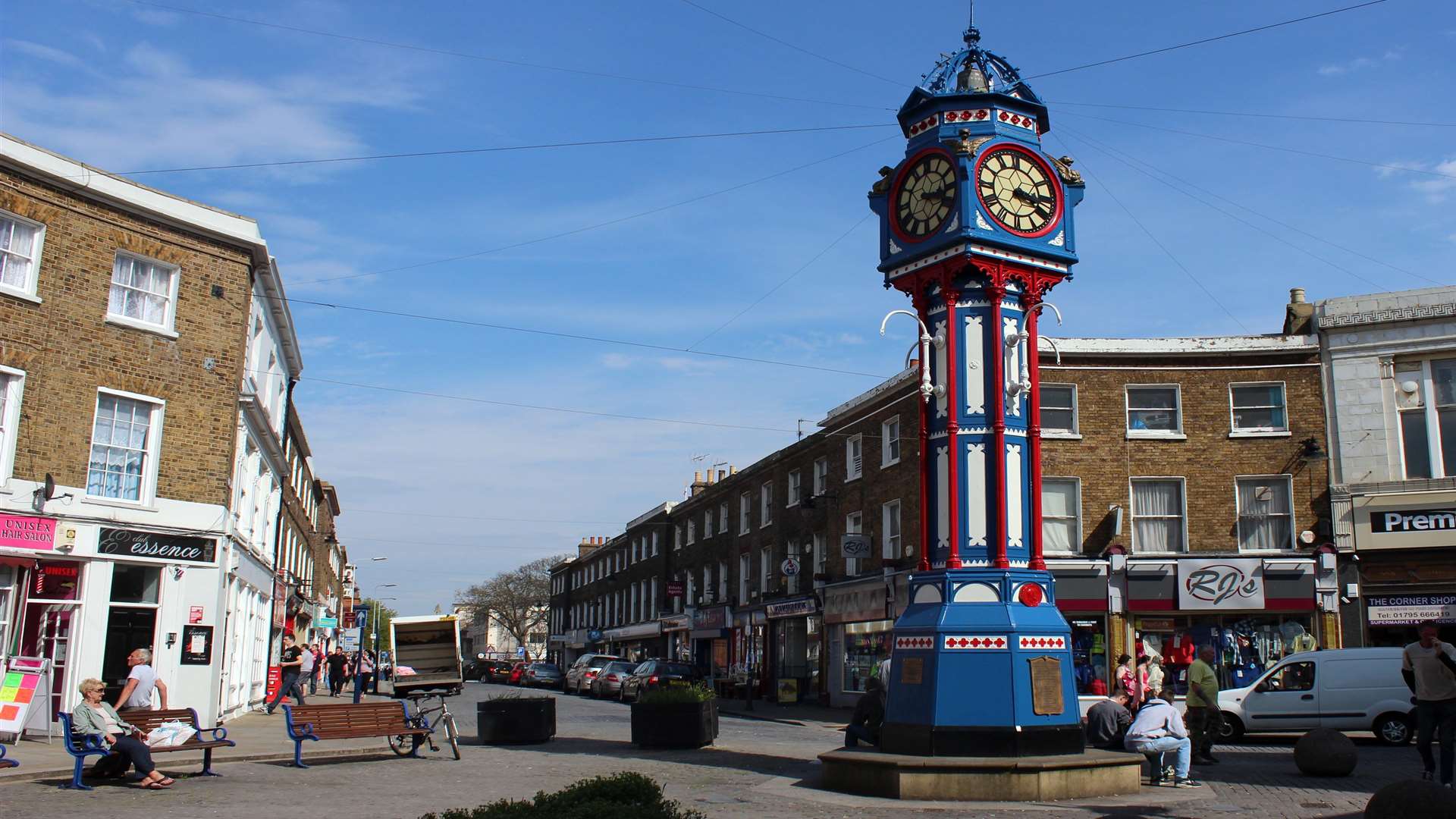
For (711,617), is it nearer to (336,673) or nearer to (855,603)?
(855,603)

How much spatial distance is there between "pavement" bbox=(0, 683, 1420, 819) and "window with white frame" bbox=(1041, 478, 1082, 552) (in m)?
8.97

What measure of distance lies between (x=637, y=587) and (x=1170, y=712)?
49453 millimetres

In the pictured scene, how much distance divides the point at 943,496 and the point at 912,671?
2019 mm

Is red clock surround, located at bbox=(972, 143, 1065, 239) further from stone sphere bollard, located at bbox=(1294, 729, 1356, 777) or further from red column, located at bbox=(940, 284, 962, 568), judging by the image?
stone sphere bollard, located at bbox=(1294, 729, 1356, 777)

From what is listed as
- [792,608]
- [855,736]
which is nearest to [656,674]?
[792,608]

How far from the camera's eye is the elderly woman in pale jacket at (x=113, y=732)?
12.8 meters

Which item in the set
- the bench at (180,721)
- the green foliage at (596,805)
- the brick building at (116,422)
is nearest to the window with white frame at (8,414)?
the brick building at (116,422)

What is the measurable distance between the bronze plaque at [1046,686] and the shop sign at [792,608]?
81.1ft

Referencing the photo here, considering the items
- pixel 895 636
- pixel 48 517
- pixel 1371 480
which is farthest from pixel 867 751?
pixel 1371 480

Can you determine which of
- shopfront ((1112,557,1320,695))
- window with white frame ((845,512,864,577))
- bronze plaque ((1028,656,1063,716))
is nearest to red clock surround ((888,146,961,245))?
bronze plaque ((1028,656,1063,716))

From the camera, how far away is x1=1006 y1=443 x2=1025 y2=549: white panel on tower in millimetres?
13367

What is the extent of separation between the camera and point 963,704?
496 inches

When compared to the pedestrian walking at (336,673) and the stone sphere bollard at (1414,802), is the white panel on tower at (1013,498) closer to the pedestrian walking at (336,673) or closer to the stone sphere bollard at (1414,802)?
the stone sphere bollard at (1414,802)

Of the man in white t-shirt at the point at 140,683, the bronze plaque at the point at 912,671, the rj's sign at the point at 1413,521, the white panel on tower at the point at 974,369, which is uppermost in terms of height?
the white panel on tower at the point at 974,369
